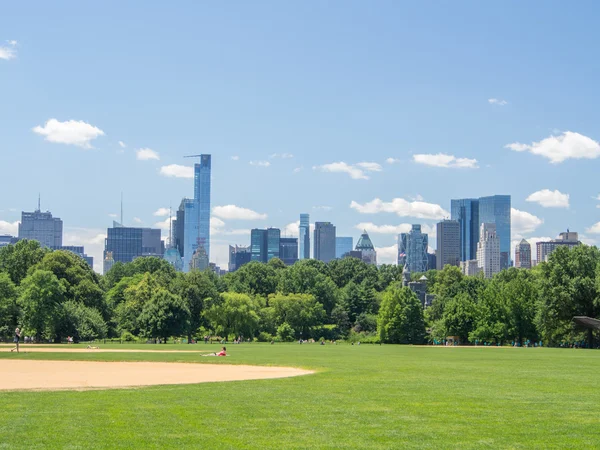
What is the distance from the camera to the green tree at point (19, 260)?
115375mm

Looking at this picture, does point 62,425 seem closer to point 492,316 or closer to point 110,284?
point 492,316

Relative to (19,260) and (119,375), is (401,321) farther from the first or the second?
(119,375)

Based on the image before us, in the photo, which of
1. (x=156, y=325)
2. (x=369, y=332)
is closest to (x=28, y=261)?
(x=156, y=325)

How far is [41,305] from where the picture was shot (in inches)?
3447

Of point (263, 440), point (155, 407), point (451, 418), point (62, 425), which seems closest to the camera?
point (263, 440)

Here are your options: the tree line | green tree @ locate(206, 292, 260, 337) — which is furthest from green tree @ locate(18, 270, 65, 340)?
green tree @ locate(206, 292, 260, 337)

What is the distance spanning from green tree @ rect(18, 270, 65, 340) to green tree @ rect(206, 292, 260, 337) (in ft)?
100

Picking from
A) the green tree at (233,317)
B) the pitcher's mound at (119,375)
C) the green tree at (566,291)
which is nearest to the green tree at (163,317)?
the green tree at (233,317)

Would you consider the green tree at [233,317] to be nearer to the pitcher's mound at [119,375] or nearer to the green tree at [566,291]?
the green tree at [566,291]

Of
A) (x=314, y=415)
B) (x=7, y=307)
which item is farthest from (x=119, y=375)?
(x=7, y=307)

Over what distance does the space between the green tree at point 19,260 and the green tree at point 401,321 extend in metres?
56.1

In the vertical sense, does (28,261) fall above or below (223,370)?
above

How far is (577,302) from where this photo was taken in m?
87.4

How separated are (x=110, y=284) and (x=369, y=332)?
209 feet
